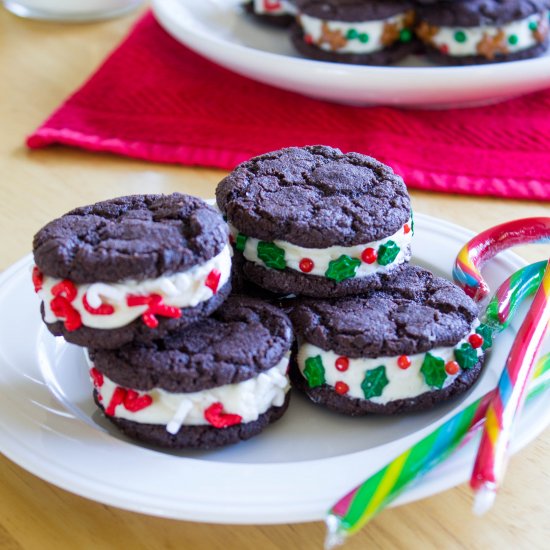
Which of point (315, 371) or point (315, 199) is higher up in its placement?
point (315, 199)

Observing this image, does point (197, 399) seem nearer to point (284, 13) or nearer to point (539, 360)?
point (539, 360)

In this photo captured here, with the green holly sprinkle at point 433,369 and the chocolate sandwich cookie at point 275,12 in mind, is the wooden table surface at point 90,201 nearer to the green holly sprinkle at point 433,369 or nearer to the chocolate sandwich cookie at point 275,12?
the green holly sprinkle at point 433,369

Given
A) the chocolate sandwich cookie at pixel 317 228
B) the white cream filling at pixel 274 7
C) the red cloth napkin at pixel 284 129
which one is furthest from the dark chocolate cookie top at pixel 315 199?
the white cream filling at pixel 274 7

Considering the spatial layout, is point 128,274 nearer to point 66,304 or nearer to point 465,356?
point 66,304

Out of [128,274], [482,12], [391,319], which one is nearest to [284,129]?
[482,12]

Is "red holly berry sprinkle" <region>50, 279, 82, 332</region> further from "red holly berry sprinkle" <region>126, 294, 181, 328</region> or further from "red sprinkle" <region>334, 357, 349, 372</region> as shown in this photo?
"red sprinkle" <region>334, 357, 349, 372</region>

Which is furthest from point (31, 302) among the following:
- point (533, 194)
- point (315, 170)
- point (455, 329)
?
point (533, 194)

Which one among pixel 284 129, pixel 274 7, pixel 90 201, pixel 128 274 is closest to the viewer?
pixel 128 274
